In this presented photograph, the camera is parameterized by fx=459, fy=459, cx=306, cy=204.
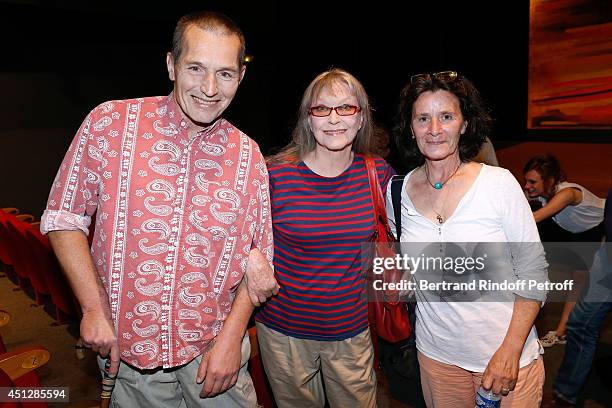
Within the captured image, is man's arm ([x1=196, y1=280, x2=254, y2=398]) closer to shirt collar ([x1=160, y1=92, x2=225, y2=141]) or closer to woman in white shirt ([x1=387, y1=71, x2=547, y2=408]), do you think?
shirt collar ([x1=160, y1=92, x2=225, y2=141])

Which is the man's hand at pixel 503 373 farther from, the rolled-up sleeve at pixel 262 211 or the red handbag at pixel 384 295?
the rolled-up sleeve at pixel 262 211

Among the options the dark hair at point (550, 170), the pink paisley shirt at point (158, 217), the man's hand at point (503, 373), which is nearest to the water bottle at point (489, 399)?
the man's hand at point (503, 373)

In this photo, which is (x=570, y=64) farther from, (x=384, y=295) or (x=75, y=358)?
(x=75, y=358)

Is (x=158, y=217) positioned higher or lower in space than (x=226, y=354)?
higher

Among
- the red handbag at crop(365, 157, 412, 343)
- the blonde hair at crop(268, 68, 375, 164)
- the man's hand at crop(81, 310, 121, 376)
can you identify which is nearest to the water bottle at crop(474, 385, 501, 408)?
the red handbag at crop(365, 157, 412, 343)

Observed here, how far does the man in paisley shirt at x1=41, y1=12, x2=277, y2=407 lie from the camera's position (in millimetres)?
1323

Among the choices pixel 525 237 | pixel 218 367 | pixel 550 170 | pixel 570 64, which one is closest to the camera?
pixel 218 367

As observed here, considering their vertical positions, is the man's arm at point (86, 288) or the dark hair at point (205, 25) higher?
the dark hair at point (205, 25)

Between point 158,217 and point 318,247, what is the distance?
703 millimetres

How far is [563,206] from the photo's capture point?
3.37 metres

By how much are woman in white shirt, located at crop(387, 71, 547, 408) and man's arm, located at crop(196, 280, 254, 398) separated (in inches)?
26.7

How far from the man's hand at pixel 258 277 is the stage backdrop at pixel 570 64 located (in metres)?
6.33

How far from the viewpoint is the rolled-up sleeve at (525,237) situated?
1.51 meters

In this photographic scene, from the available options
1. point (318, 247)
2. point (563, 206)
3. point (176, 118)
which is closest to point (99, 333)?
point (176, 118)
